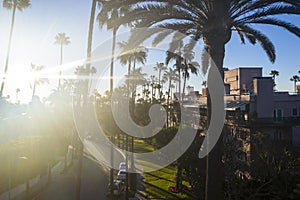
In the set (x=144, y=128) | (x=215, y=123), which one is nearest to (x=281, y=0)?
(x=215, y=123)

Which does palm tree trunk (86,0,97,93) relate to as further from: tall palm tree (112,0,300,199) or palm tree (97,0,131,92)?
tall palm tree (112,0,300,199)

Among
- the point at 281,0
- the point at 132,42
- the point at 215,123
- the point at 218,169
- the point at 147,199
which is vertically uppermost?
the point at 281,0

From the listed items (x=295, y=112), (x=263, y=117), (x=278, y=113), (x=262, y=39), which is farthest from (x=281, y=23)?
(x=295, y=112)

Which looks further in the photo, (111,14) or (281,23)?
(111,14)

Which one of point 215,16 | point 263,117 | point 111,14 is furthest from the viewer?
point 263,117

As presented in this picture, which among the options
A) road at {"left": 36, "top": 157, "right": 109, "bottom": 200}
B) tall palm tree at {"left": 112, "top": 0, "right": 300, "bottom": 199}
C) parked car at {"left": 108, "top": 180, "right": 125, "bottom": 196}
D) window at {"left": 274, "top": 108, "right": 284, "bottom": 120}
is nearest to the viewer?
tall palm tree at {"left": 112, "top": 0, "right": 300, "bottom": 199}

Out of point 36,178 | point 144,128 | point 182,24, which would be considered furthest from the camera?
point 144,128

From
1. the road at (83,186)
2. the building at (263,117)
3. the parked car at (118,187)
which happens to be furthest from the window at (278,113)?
the road at (83,186)

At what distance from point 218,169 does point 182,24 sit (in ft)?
19.1

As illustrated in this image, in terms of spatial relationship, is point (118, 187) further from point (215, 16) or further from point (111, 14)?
point (215, 16)

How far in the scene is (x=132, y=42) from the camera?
1205 cm

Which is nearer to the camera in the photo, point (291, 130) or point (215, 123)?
point (215, 123)

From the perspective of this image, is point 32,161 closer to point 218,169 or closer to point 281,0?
point 218,169

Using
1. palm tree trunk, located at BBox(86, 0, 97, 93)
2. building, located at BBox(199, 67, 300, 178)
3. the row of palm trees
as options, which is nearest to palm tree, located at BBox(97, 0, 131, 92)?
the row of palm trees
